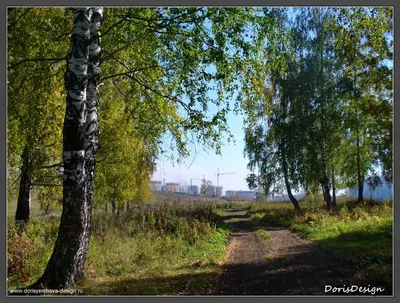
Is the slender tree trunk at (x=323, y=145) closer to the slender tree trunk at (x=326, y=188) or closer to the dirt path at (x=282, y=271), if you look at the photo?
Answer: the slender tree trunk at (x=326, y=188)

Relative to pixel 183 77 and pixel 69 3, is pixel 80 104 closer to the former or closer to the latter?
pixel 69 3

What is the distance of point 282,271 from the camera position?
805cm

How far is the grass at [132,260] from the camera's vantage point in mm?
6875

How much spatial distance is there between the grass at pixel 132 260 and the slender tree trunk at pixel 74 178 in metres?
0.44

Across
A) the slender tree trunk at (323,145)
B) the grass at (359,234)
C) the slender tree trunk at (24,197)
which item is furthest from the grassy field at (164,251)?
the slender tree trunk at (323,145)

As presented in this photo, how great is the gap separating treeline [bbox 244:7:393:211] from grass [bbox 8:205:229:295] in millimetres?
3882

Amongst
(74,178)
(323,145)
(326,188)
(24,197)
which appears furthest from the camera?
(326,188)

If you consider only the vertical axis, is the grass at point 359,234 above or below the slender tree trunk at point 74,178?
below

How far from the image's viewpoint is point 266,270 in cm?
822

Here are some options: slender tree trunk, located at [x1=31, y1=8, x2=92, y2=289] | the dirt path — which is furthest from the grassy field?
slender tree trunk, located at [x1=31, y1=8, x2=92, y2=289]

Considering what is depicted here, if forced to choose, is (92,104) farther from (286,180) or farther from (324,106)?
(286,180)

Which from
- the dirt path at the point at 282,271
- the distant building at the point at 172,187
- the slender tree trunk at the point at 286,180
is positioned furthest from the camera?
the slender tree trunk at the point at 286,180

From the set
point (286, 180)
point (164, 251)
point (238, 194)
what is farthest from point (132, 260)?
point (286, 180)

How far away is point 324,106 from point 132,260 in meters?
14.0
